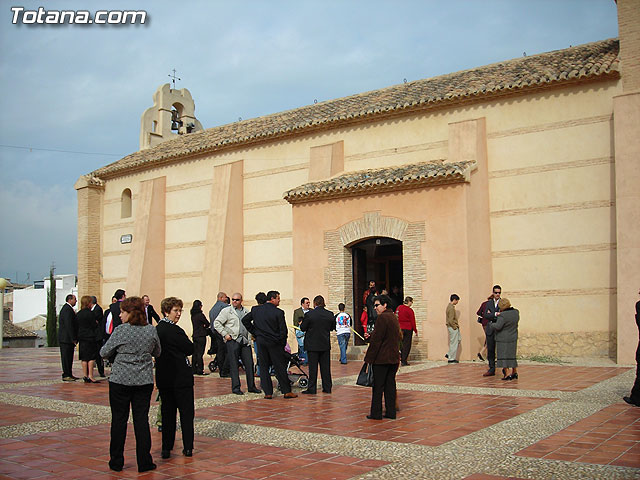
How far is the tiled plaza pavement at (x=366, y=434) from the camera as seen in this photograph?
5863 millimetres

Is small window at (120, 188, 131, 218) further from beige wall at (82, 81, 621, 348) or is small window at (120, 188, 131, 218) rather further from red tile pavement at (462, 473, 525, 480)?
red tile pavement at (462, 473, 525, 480)

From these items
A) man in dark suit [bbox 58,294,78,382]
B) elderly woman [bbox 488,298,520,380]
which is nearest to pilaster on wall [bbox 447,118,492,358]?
elderly woman [bbox 488,298,520,380]

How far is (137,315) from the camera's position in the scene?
248 inches

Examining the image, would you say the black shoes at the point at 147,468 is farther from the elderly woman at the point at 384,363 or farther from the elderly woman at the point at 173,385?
the elderly woman at the point at 384,363

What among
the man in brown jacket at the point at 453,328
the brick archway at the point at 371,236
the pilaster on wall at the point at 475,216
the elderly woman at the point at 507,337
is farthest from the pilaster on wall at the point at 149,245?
the elderly woman at the point at 507,337

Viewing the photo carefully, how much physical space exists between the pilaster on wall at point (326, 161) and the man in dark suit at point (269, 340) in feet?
33.1

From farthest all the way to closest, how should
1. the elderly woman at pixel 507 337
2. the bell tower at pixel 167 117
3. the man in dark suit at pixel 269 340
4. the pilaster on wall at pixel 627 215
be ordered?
the bell tower at pixel 167 117, the pilaster on wall at pixel 627 215, the elderly woman at pixel 507 337, the man in dark suit at pixel 269 340

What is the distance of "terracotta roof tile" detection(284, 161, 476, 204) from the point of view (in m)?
15.8

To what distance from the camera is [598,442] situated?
6598mm

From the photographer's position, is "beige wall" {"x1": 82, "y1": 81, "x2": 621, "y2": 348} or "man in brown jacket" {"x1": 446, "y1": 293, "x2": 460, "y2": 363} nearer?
"man in brown jacket" {"x1": 446, "y1": 293, "x2": 460, "y2": 363}

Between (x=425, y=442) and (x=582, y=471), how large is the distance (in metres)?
1.79

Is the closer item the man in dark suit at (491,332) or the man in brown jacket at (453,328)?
the man in dark suit at (491,332)

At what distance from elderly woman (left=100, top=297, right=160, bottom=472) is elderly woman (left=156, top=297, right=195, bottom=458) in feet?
1.22

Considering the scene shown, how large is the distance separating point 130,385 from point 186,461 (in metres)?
1.00
